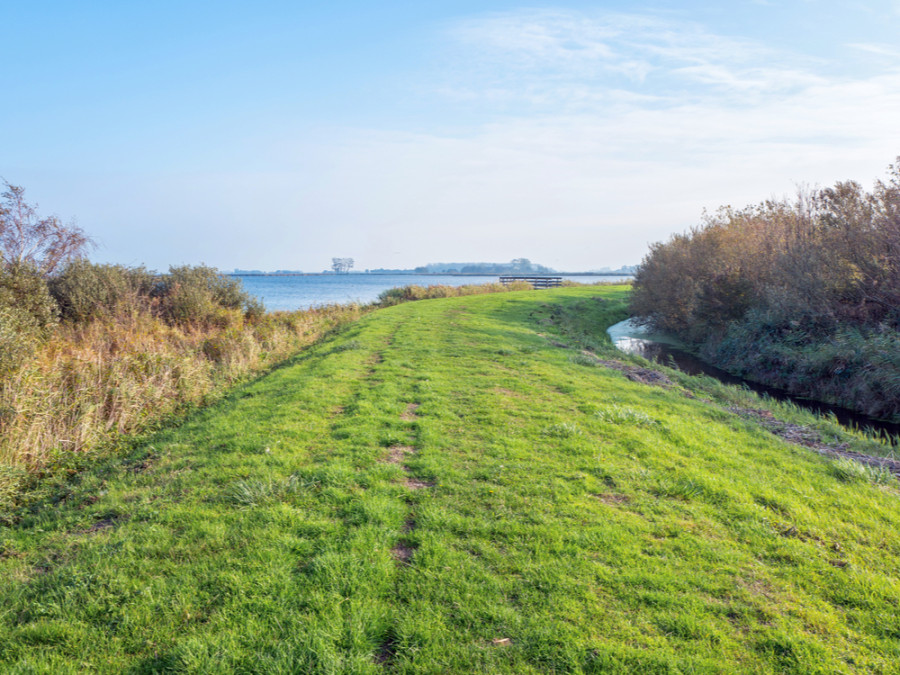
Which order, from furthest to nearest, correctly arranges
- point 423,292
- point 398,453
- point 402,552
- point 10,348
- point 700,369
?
point 423,292 < point 700,369 < point 10,348 < point 398,453 < point 402,552

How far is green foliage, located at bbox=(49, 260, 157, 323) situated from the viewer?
19.6 m

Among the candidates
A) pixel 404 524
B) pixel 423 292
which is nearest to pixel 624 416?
pixel 404 524

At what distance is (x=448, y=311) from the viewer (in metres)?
33.4

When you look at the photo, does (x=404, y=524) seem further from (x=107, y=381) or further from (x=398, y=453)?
(x=107, y=381)

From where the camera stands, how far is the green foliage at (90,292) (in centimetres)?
1959

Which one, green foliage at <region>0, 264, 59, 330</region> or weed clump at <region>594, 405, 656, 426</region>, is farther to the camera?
green foliage at <region>0, 264, 59, 330</region>

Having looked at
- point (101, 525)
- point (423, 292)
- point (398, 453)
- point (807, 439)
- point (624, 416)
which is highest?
point (423, 292)

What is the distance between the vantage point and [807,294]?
2052 cm

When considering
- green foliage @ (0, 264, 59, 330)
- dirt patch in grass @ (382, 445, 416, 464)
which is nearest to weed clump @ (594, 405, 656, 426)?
dirt patch in grass @ (382, 445, 416, 464)

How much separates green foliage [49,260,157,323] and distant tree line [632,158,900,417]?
28345 mm

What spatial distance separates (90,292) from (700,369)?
28.0 meters

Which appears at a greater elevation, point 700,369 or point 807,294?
point 807,294

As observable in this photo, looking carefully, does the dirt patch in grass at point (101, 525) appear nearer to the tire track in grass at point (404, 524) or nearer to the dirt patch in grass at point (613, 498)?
the tire track in grass at point (404, 524)

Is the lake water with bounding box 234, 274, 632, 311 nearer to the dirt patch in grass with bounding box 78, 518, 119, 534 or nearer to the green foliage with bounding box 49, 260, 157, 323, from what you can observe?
the green foliage with bounding box 49, 260, 157, 323
